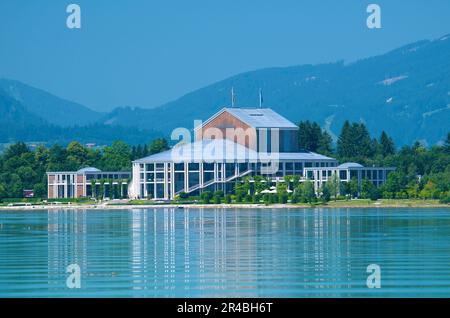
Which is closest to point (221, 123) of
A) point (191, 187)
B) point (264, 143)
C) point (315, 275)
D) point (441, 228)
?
point (264, 143)

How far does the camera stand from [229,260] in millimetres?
48688

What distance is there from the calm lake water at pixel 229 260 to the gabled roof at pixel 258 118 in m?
85.8

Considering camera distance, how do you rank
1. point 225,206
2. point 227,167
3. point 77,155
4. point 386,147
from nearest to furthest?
point 225,206 → point 227,167 → point 386,147 → point 77,155

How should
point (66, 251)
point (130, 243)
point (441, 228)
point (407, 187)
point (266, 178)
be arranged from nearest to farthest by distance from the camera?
point (66, 251)
point (130, 243)
point (441, 228)
point (407, 187)
point (266, 178)

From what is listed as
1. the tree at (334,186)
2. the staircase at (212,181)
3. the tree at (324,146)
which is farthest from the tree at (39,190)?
the tree at (334,186)

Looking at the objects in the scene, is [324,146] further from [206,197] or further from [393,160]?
[206,197]

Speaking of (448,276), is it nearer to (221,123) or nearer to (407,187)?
(407,187)

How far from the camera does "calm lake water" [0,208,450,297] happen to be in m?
39.1

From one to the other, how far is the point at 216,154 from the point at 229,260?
333ft

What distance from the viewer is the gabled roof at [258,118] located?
161625 mm

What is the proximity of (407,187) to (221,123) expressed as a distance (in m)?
35.7

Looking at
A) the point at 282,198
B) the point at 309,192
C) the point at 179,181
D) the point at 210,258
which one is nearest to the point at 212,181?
the point at 179,181

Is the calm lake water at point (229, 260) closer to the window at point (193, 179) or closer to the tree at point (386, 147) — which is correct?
the window at point (193, 179)

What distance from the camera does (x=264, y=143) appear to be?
159375mm
